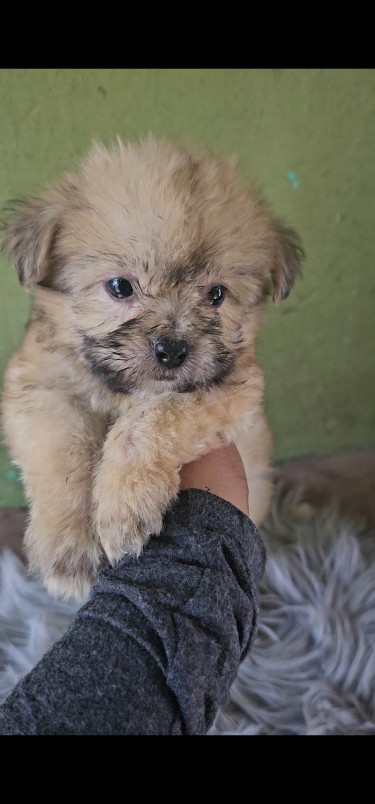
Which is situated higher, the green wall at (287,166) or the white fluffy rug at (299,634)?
the green wall at (287,166)

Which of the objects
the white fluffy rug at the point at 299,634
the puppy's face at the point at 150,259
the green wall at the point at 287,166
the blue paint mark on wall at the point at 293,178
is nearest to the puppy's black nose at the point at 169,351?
the puppy's face at the point at 150,259

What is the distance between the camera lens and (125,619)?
2.58 ft

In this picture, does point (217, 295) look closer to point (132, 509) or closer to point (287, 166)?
point (132, 509)

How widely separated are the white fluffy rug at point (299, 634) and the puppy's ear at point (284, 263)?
28.6 inches

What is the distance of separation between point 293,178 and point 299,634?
1308mm

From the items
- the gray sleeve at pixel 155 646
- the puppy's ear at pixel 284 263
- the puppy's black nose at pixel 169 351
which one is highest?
the puppy's ear at pixel 284 263

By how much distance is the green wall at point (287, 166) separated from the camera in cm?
154

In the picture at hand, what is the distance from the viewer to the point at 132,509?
0.98 meters

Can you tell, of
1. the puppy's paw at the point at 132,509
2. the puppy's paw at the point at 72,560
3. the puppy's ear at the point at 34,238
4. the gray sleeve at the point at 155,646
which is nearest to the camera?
the gray sleeve at the point at 155,646

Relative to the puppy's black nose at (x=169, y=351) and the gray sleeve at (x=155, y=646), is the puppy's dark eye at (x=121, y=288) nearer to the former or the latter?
the puppy's black nose at (x=169, y=351)

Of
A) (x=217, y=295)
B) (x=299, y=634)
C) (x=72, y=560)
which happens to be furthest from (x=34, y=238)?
(x=299, y=634)

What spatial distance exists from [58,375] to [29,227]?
31 centimetres

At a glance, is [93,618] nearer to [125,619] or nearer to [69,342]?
[125,619]
